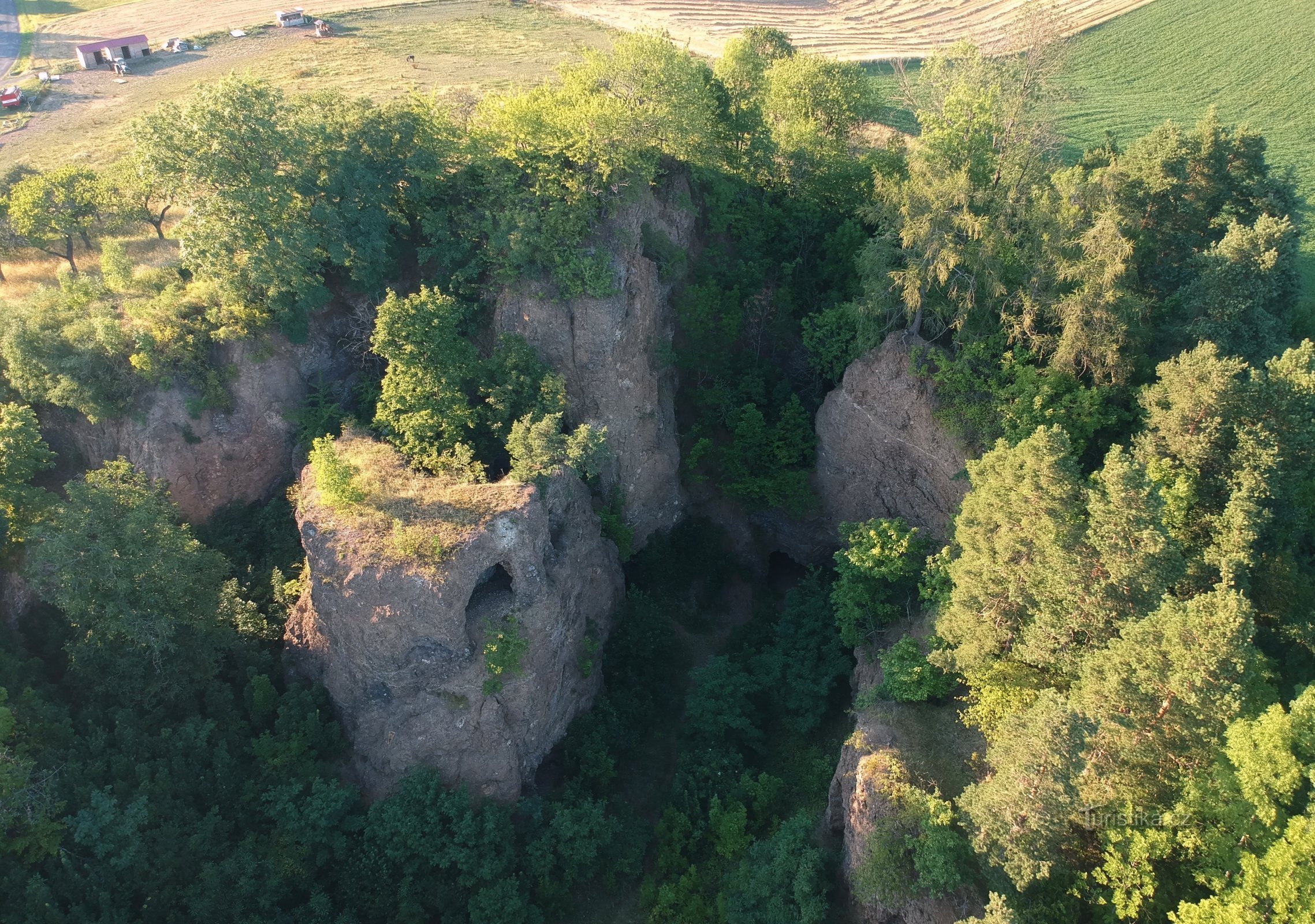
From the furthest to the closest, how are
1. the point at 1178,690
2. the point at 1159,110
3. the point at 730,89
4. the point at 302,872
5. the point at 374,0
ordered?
the point at 374,0
the point at 1159,110
the point at 730,89
the point at 302,872
the point at 1178,690

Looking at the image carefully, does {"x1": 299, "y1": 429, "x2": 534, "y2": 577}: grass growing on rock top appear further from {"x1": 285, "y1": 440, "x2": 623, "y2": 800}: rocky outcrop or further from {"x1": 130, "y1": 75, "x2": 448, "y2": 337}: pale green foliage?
{"x1": 130, "y1": 75, "x2": 448, "y2": 337}: pale green foliage

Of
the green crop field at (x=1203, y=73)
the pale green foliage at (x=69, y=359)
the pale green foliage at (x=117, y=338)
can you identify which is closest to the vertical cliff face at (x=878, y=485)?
the pale green foliage at (x=117, y=338)

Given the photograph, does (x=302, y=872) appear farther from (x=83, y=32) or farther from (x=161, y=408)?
(x=83, y=32)

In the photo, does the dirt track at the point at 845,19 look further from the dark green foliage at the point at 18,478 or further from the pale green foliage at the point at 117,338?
the dark green foliage at the point at 18,478

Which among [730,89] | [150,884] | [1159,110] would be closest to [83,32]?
[730,89]

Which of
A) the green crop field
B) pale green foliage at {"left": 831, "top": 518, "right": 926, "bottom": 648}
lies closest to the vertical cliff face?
pale green foliage at {"left": 831, "top": 518, "right": 926, "bottom": 648}

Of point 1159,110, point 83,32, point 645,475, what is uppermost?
point 83,32
